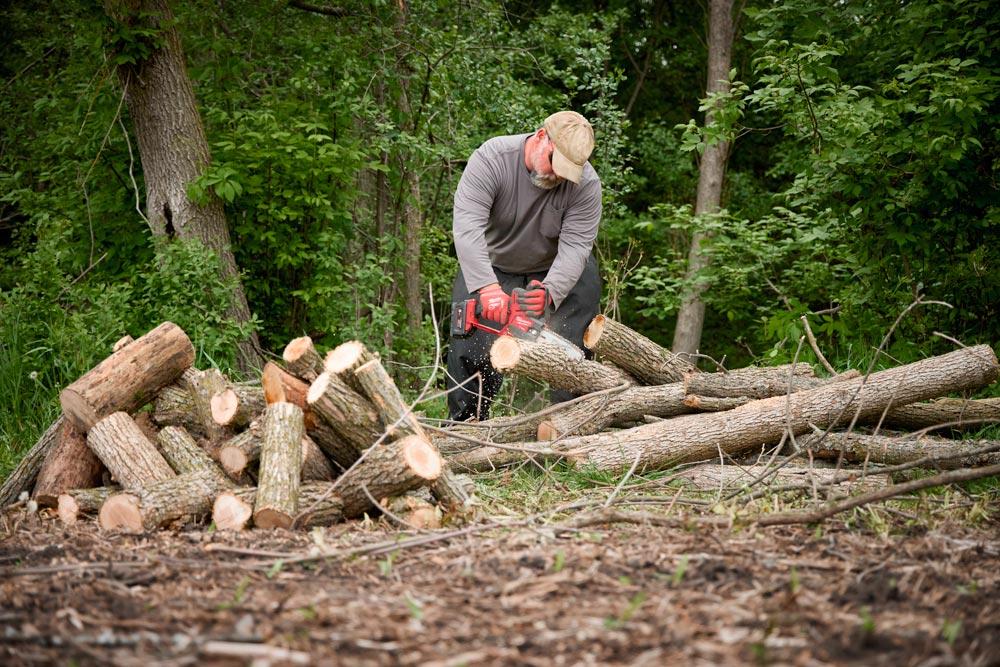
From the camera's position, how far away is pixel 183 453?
4.15 metres

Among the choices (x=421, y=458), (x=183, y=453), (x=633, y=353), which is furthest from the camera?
(x=633, y=353)

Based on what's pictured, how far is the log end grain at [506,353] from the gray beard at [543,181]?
3.80 ft

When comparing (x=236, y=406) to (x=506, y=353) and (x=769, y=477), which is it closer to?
(x=506, y=353)

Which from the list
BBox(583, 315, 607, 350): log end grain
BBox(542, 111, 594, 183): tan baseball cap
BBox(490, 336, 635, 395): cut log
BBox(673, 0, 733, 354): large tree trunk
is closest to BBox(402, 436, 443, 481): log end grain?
BBox(490, 336, 635, 395): cut log

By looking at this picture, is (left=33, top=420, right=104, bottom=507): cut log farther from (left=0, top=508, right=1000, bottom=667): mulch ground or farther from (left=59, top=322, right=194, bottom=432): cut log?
(left=0, top=508, right=1000, bottom=667): mulch ground

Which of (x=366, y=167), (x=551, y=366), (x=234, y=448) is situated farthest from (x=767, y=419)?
(x=366, y=167)

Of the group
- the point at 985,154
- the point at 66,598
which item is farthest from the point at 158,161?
the point at 985,154

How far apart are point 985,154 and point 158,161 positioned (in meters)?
5.93

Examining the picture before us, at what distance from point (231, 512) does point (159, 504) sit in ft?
1.01

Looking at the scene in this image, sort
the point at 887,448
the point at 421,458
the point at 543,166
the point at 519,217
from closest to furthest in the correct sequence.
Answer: the point at 421,458, the point at 887,448, the point at 543,166, the point at 519,217

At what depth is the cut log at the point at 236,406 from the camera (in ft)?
13.7

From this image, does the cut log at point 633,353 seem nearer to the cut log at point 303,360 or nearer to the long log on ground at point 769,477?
the long log on ground at point 769,477

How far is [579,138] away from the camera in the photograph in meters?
4.99

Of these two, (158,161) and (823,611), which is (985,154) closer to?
(823,611)
